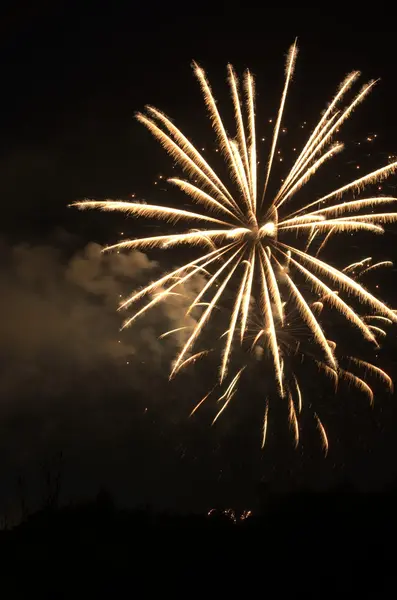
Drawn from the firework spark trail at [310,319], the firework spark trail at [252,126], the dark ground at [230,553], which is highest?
the firework spark trail at [252,126]

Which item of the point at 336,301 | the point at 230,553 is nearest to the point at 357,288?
the point at 336,301

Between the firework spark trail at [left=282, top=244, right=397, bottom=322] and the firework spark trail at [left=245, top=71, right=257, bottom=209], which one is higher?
the firework spark trail at [left=245, top=71, right=257, bottom=209]

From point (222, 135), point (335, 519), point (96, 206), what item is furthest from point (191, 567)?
point (222, 135)

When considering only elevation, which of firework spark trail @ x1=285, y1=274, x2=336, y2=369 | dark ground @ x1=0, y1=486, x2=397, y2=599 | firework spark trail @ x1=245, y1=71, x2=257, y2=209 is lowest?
dark ground @ x1=0, y1=486, x2=397, y2=599

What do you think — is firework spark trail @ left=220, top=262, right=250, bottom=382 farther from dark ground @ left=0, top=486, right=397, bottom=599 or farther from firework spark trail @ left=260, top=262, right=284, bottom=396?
dark ground @ left=0, top=486, right=397, bottom=599

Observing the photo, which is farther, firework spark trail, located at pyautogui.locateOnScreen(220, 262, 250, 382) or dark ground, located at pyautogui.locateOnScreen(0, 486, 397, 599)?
firework spark trail, located at pyautogui.locateOnScreen(220, 262, 250, 382)

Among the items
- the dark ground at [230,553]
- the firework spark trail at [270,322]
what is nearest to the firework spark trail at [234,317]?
the firework spark trail at [270,322]

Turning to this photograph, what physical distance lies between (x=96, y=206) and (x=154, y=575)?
39.2ft

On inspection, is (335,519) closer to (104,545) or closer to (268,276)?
(104,545)

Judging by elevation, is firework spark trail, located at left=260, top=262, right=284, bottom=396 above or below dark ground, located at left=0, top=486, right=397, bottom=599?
above

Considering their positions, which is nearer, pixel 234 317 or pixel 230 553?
pixel 230 553

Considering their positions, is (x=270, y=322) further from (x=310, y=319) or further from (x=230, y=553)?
(x=230, y=553)

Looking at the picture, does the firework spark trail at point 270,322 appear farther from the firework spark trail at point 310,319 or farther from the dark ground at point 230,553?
the dark ground at point 230,553

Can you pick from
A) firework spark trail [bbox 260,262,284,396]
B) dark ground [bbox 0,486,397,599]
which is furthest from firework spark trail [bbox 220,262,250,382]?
dark ground [bbox 0,486,397,599]
